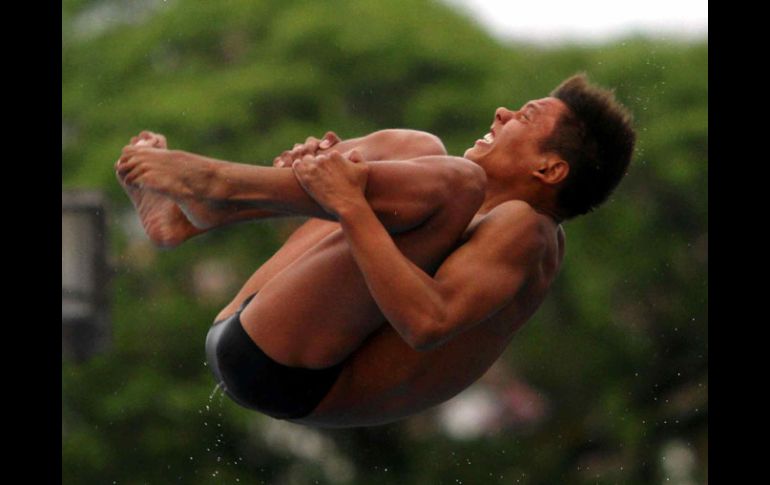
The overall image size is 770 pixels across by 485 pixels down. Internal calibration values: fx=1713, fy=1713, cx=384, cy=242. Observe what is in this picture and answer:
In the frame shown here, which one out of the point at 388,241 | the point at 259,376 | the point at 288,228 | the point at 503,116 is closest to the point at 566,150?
the point at 503,116

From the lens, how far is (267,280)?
10.9 feet

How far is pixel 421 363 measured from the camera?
128 inches

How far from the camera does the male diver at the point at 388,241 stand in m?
3.02

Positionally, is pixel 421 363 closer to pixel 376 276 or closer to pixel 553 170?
pixel 376 276

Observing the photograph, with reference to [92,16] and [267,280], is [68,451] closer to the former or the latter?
[92,16]

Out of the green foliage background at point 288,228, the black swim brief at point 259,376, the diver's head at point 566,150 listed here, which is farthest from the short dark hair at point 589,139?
the green foliage background at point 288,228

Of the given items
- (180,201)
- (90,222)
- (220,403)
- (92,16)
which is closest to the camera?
(180,201)

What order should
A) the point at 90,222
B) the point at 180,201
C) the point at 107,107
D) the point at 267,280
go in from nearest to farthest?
the point at 180,201 → the point at 267,280 → the point at 90,222 → the point at 107,107

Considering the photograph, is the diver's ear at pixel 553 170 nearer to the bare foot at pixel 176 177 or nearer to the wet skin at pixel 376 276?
the wet skin at pixel 376 276

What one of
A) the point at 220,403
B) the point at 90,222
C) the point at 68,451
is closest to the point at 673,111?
the point at 220,403

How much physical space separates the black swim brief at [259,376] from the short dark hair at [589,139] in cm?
58

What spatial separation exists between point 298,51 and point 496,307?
7.07 meters

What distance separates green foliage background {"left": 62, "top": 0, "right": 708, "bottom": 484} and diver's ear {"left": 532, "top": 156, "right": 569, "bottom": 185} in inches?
237

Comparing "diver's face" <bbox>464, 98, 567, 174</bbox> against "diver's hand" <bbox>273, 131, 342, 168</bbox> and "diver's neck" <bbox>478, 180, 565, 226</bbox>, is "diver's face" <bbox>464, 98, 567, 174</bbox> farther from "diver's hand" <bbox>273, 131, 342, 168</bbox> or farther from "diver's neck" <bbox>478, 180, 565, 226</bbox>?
"diver's hand" <bbox>273, 131, 342, 168</bbox>
